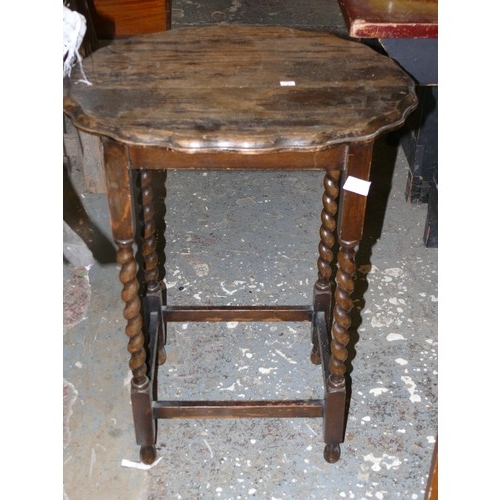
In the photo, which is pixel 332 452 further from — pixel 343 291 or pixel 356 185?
pixel 356 185

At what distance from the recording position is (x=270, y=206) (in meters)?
3.06

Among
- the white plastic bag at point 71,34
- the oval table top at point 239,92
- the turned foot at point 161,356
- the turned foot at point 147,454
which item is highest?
the white plastic bag at point 71,34

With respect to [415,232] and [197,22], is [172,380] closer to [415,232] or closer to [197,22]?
[415,232]

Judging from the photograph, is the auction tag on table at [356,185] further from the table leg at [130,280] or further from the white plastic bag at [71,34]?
the white plastic bag at [71,34]

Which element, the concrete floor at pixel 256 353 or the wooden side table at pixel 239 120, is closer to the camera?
the wooden side table at pixel 239 120

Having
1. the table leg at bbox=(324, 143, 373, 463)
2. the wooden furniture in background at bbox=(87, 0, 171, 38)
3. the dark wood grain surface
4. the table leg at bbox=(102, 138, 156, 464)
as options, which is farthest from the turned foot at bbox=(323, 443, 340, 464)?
the wooden furniture in background at bbox=(87, 0, 171, 38)

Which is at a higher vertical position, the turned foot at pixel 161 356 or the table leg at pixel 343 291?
the table leg at pixel 343 291

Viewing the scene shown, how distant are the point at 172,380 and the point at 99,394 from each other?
0.22 m

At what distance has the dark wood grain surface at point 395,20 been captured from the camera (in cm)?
196

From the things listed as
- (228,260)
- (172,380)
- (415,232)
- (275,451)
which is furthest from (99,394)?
(415,232)

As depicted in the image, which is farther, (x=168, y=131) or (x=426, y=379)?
(x=426, y=379)

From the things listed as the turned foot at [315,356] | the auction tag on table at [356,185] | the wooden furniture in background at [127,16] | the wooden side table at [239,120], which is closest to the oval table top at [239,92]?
the wooden side table at [239,120]

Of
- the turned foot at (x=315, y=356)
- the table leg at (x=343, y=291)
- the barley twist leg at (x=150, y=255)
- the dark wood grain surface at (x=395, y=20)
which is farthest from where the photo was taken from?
the turned foot at (x=315, y=356)

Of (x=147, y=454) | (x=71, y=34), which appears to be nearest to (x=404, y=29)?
(x=71, y=34)
